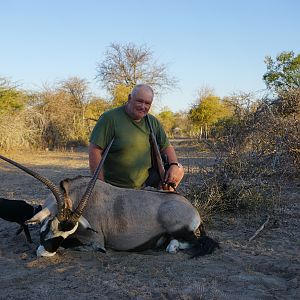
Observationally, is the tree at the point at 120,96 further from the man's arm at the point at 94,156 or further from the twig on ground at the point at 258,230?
the man's arm at the point at 94,156

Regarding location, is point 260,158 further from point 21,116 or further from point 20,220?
point 21,116

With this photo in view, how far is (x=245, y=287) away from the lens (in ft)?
12.1

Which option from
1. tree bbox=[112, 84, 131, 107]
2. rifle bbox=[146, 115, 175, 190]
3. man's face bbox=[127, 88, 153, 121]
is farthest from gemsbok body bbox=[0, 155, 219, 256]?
tree bbox=[112, 84, 131, 107]

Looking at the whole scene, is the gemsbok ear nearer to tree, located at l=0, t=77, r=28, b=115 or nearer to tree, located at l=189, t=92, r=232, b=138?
tree, located at l=0, t=77, r=28, b=115

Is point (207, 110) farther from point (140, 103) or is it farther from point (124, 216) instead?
point (124, 216)

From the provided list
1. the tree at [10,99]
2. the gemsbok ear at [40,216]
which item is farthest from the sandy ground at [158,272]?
the tree at [10,99]

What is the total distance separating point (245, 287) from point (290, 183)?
20.2ft

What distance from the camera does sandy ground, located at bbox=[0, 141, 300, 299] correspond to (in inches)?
140

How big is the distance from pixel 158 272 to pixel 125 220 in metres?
0.83

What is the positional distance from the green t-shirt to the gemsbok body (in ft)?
1.76

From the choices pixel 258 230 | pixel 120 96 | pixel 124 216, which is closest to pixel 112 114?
pixel 124 216

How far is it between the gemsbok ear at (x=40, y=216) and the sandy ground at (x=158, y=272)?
0.39 meters

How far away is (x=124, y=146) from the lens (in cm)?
534

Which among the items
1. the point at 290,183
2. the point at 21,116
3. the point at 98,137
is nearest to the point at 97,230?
the point at 98,137
